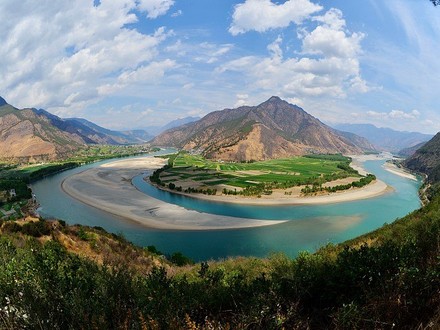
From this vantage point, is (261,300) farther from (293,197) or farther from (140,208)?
(293,197)

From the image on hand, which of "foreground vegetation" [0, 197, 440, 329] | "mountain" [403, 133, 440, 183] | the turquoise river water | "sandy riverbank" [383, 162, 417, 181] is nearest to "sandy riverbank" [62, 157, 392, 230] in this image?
the turquoise river water

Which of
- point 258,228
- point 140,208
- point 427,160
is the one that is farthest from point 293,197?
point 427,160

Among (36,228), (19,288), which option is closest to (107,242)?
(36,228)

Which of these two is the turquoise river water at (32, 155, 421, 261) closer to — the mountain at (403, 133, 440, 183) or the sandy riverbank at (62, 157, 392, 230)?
the sandy riverbank at (62, 157, 392, 230)

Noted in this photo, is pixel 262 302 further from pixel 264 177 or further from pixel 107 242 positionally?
pixel 264 177

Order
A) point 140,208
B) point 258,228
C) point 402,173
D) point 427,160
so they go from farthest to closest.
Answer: point 427,160
point 402,173
point 140,208
point 258,228

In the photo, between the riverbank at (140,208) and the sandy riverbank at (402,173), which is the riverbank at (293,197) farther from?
the sandy riverbank at (402,173)

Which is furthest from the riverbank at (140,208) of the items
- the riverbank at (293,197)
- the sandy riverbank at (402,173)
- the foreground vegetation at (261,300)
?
the sandy riverbank at (402,173)
